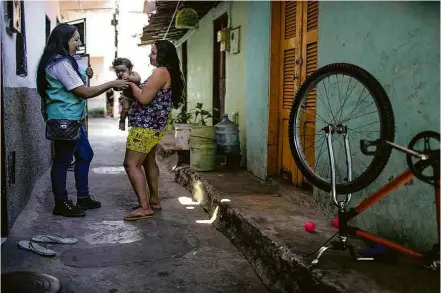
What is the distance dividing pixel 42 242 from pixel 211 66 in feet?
21.8

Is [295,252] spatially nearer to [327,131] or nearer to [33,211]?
[327,131]

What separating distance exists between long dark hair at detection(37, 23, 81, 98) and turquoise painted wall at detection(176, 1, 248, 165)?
3084 mm

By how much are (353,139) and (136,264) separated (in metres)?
2.11

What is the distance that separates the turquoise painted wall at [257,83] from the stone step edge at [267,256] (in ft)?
3.76

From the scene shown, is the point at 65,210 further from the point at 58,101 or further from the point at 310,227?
the point at 310,227

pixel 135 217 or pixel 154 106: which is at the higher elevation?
pixel 154 106

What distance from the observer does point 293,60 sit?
5.56 meters

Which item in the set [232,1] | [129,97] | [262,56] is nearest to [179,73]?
[129,97]

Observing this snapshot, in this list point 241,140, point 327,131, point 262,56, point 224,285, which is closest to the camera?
point 327,131

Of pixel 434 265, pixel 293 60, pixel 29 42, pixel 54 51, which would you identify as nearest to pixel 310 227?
pixel 434 265

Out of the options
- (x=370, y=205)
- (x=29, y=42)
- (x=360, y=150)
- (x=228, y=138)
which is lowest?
(x=370, y=205)

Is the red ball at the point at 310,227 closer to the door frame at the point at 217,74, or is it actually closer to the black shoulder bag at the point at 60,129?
the black shoulder bag at the point at 60,129

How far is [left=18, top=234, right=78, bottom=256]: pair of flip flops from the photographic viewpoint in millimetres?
3870

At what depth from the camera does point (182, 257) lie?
3.98 metres
